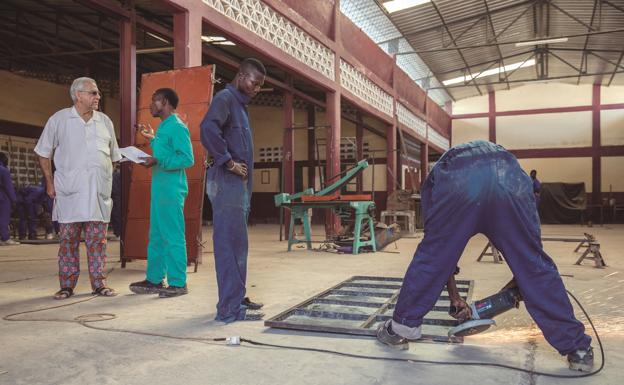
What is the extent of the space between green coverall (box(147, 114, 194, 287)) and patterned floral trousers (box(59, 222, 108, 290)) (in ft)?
1.37

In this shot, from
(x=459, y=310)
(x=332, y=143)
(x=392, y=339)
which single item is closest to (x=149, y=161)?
(x=392, y=339)

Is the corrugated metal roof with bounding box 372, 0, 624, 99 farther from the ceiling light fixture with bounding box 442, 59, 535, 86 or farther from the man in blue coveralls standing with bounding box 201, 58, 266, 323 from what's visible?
the man in blue coveralls standing with bounding box 201, 58, 266, 323

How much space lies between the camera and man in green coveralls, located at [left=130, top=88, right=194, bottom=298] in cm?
371

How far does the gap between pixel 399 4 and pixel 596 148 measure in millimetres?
13116

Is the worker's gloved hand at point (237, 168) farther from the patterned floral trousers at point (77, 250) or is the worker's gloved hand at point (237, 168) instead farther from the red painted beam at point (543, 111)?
the red painted beam at point (543, 111)

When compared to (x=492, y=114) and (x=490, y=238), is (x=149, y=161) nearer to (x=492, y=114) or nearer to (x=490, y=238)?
(x=490, y=238)

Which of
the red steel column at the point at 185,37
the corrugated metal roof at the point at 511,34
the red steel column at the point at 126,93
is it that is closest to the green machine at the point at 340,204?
the red steel column at the point at 126,93

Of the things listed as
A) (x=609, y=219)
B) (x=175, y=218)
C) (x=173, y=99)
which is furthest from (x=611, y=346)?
(x=609, y=219)

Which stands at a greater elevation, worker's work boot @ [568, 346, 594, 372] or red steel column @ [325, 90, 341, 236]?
red steel column @ [325, 90, 341, 236]

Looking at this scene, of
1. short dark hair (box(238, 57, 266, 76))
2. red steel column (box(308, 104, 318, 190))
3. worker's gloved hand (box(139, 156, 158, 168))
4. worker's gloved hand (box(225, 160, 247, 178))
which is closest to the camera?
worker's gloved hand (box(225, 160, 247, 178))

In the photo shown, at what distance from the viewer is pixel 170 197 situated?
3.74 metres

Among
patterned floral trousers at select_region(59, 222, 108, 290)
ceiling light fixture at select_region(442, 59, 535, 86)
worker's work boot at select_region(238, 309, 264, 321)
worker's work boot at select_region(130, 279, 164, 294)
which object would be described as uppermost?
ceiling light fixture at select_region(442, 59, 535, 86)

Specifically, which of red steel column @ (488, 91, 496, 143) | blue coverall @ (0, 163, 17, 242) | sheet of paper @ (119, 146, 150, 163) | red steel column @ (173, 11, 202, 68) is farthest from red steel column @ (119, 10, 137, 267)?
red steel column @ (488, 91, 496, 143)

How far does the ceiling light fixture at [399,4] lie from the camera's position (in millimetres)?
11906
